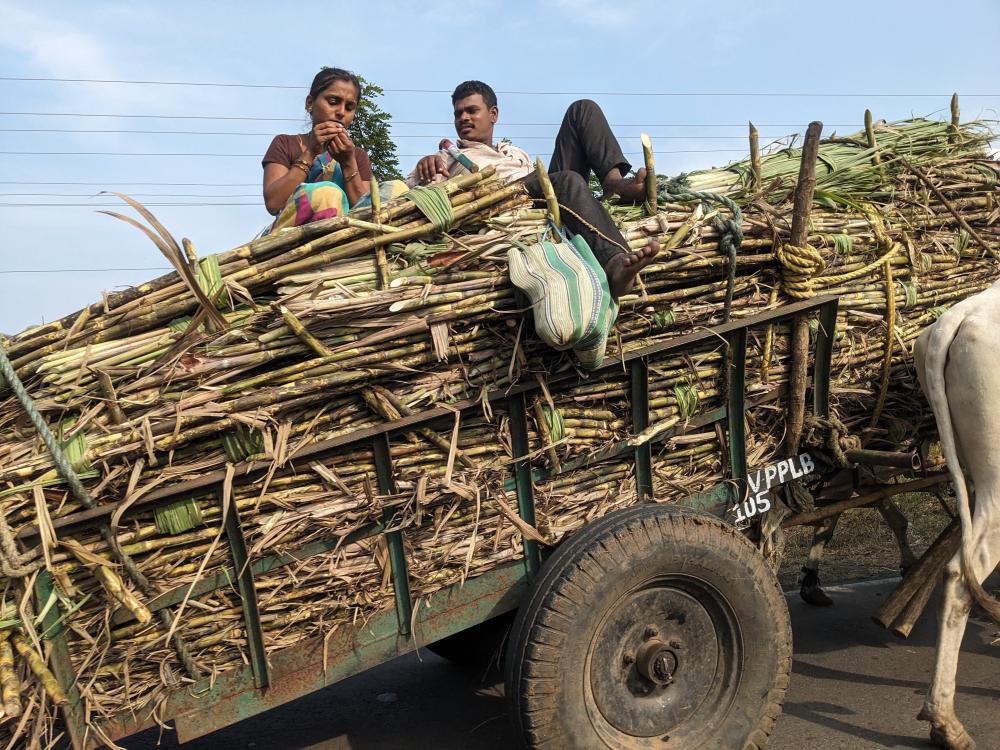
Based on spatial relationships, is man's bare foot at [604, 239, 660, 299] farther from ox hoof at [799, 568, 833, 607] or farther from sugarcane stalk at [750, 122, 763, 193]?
ox hoof at [799, 568, 833, 607]

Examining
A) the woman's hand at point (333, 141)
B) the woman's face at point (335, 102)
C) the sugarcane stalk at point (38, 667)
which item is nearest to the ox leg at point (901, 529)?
the woman's hand at point (333, 141)

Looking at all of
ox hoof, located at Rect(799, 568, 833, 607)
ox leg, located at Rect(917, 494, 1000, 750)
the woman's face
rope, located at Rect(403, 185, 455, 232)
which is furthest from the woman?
ox hoof, located at Rect(799, 568, 833, 607)

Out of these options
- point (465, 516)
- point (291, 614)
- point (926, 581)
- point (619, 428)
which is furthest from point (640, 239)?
point (926, 581)

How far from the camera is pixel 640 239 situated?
2891 mm

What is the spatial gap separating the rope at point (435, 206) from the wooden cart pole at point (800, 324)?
1.31 metres

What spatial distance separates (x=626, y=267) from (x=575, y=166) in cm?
150

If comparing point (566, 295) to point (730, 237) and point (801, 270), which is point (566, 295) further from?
point (801, 270)

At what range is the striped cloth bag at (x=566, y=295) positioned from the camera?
2438 mm

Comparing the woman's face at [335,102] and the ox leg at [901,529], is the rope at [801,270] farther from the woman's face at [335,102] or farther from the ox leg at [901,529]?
the woman's face at [335,102]

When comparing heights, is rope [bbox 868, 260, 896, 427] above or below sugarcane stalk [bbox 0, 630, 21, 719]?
above

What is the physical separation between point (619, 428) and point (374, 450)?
0.86m

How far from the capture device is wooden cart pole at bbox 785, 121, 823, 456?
3021 mm

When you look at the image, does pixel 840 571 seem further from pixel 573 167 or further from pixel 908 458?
pixel 573 167

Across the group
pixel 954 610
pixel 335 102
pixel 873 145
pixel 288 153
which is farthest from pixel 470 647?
pixel 873 145
